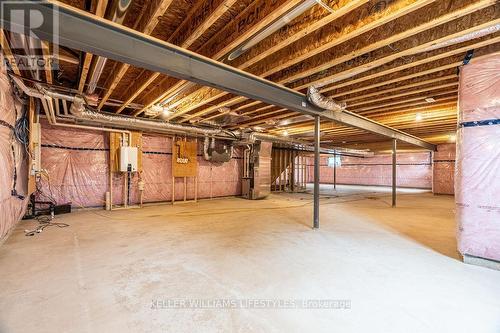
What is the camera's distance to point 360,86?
356cm

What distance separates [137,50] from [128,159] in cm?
403

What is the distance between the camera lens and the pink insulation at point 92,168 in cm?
518

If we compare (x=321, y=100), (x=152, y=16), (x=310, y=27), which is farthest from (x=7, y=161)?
(x=321, y=100)

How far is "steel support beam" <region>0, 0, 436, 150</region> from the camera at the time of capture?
1740mm

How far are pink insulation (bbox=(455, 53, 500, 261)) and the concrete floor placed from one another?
362 mm

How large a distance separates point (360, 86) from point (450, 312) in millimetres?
2951

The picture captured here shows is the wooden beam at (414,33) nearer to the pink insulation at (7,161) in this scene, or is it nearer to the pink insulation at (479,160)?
the pink insulation at (479,160)

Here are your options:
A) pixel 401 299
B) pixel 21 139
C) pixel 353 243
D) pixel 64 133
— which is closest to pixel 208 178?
pixel 64 133

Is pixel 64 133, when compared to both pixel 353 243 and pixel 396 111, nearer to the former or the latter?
pixel 353 243

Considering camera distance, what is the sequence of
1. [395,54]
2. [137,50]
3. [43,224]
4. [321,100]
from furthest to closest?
[43,224]
[321,100]
[395,54]
[137,50]
